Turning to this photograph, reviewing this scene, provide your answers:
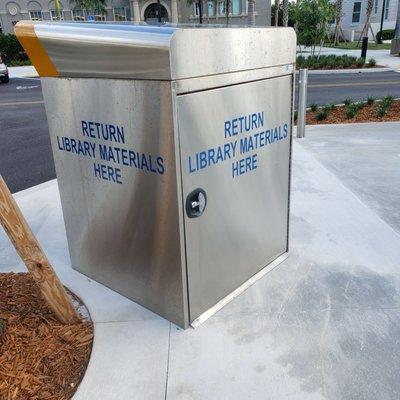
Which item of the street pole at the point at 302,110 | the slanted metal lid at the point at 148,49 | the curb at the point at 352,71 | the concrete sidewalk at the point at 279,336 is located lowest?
the curb at the point at 352,71

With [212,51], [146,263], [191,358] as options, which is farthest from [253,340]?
[212,51]

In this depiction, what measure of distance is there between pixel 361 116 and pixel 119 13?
129ft

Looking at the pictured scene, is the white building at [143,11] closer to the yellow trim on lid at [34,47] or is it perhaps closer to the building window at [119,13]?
the building window at [119,13]

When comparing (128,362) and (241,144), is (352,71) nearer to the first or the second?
(241,144)

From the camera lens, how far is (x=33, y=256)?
255cm

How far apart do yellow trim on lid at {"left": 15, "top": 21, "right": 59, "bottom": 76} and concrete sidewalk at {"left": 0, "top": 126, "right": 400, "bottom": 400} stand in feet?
5.42

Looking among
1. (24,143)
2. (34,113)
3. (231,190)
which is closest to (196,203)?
(231,190)

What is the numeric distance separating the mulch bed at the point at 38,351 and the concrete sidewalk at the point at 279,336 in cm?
10

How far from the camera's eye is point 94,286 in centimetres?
340

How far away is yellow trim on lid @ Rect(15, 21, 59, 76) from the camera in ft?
8.94

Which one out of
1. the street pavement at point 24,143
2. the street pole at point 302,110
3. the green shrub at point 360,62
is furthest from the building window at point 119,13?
the street pole at point 302,110

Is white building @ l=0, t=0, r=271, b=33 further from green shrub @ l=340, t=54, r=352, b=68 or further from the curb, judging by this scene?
the curb

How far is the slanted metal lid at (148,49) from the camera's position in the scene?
223cm

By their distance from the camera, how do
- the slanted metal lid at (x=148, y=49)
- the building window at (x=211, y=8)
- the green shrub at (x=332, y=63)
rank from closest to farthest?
the slanted metal lid at (x=148, y=49) → the green shrub at (x=332, y=63) → the building window at (x=211, y=8)
